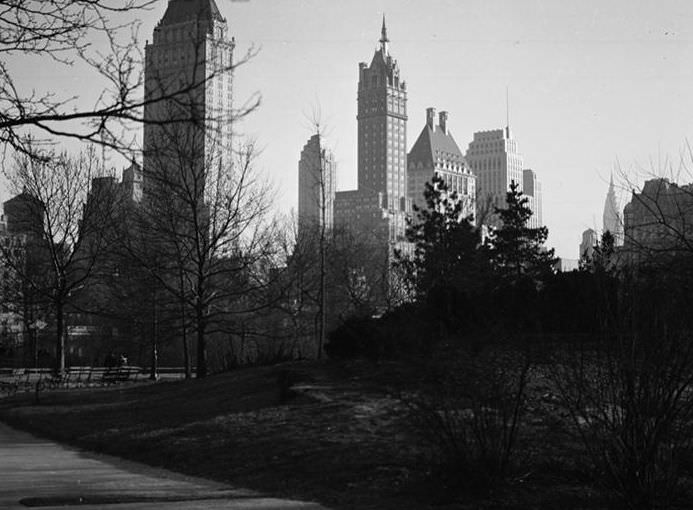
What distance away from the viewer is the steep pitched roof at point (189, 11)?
28.6 feet

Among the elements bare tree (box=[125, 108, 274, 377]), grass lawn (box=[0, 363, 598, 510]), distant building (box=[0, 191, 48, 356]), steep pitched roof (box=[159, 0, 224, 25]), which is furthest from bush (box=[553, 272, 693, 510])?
distant building (box=[0, 191, 48, 356])

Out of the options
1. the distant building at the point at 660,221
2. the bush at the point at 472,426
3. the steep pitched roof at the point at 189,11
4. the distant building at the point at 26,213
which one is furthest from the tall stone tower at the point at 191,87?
the distant building at the point at 26,213

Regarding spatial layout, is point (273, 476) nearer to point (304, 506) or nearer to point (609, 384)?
point (304, 506)

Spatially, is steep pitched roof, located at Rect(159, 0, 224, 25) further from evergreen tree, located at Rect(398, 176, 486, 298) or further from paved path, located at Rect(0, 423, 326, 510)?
evergreen tree, located at Rect(398, 176, 486, 298)

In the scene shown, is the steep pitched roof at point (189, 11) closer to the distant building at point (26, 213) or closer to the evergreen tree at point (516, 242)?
the distant building at point (26, 213)

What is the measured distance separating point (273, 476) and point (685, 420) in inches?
216

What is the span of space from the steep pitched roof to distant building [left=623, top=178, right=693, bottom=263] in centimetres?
704

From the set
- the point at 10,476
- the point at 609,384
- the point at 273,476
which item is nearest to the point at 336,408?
the point at 273,476

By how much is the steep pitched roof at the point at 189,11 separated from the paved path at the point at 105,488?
5094 mm

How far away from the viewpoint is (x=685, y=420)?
9.59 m

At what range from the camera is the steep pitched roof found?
28.6 feet

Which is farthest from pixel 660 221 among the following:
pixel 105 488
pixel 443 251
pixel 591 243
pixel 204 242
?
pixel 443 251

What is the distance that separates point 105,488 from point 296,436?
3846 mm

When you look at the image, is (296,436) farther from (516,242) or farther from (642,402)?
(516,242)
